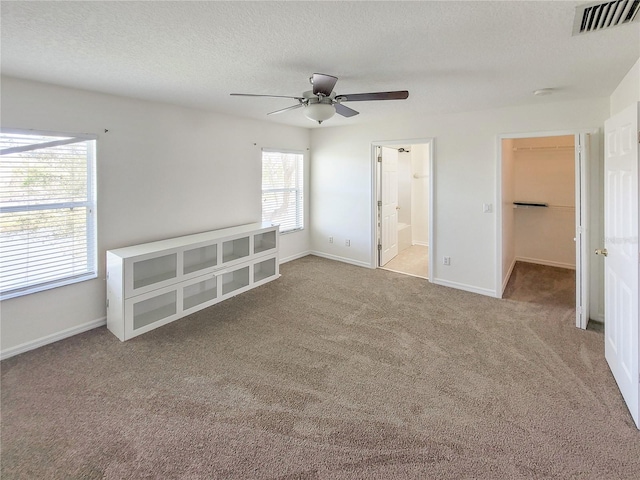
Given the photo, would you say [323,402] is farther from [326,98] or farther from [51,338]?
[51,338]

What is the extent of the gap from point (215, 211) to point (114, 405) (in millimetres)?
2746

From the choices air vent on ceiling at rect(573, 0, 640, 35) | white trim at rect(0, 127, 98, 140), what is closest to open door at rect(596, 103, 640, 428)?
air vent on ceiling at rect(573, 0, 640, 35)

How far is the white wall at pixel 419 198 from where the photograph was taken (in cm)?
721

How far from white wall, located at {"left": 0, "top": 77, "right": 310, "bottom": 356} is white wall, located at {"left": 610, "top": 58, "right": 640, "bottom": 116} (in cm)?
412

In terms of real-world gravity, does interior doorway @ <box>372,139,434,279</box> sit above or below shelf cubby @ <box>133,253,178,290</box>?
above

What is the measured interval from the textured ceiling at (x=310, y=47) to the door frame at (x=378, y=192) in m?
1.26

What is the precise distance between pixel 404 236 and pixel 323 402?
505 centimetres

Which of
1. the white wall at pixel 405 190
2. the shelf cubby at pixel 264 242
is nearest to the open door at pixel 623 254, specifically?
the shelf cubby at pixel 264 242

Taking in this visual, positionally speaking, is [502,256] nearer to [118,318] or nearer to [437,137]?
[437,137]

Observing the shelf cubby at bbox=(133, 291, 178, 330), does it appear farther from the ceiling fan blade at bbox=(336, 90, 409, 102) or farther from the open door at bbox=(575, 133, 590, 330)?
the open door at bbox=(575, 133, 590, 330)

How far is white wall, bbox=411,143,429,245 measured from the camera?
721 cm

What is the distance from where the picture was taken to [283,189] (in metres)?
5.57

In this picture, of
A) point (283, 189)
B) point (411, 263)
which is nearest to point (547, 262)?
point (411, 263)

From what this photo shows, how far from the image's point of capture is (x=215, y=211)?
4461mm
